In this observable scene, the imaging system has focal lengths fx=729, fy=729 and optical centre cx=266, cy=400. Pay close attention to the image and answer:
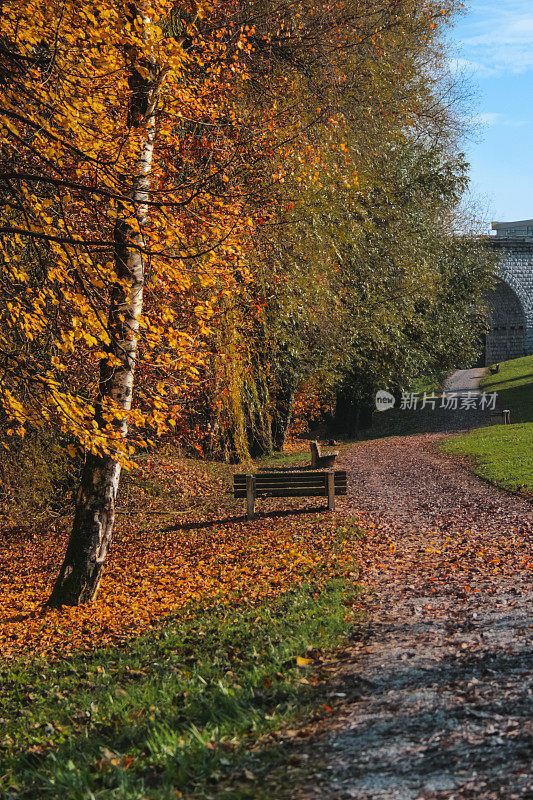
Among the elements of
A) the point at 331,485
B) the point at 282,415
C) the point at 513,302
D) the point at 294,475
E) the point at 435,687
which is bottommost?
the point at 435,687

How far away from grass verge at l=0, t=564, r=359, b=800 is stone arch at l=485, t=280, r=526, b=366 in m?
49.5

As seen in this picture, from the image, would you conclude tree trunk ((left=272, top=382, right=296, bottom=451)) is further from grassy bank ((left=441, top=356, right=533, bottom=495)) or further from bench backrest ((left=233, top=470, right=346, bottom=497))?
bench backrest ((left=233, top=470, right=346, bottom=497))

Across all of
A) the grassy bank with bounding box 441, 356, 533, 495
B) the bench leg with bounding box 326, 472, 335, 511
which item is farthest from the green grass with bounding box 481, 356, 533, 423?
the bench leg with bounding box 326, 472, 335, 511

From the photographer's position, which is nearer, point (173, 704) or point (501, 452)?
point (173, 704)

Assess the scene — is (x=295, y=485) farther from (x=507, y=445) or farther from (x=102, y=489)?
(x=507, y=445)

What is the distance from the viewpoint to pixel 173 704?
5109 millimetres

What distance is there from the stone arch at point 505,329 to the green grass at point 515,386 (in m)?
2.60

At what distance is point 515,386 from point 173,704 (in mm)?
36771

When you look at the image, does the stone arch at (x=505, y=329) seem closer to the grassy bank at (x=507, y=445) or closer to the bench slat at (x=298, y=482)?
the grassy bank at (x=507, y=445)

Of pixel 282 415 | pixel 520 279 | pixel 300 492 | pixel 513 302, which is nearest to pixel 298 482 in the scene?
pixel 300 492

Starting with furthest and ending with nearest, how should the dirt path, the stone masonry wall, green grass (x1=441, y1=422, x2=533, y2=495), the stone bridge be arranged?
the stone bridge → the stone masonry wall → green grass (x1=441, y1=422, x2=533, y2=495) → the dirt path

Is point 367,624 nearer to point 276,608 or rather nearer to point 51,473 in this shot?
point 276,608

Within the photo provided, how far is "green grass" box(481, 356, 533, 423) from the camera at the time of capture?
31.4m

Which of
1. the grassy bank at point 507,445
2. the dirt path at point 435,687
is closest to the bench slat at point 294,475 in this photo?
the dirt path at point 435,687
